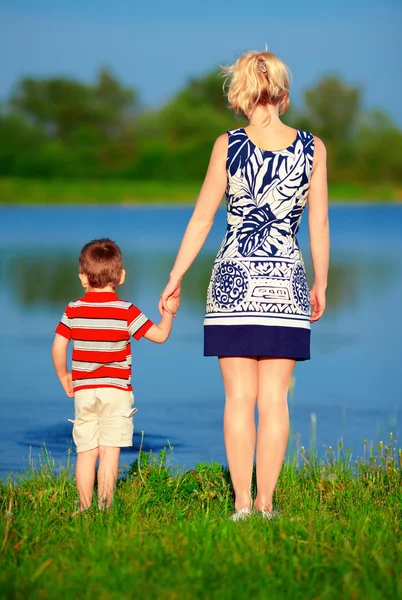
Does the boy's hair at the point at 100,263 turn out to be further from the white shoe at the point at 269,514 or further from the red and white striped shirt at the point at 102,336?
the white shoe at the point at 269,514

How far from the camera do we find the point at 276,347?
4.88 metres

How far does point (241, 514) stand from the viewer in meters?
4.82

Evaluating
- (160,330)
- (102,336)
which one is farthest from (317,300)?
(102,336)

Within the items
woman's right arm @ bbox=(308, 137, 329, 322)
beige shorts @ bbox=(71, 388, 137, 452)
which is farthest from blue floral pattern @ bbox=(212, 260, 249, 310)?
beige shorts @ bbox=(71, 388, 137, 452)

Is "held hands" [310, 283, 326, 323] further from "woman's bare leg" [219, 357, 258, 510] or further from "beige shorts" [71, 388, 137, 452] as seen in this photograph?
"beige shorts" [71, 388, 137, 452]

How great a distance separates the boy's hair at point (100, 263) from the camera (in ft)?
16.5

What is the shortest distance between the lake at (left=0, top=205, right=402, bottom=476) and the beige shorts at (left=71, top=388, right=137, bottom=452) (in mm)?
1260

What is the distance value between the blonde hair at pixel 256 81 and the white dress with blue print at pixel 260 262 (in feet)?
0.47

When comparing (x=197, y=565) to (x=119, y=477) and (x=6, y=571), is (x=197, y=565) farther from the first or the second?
(x=119, y=477)

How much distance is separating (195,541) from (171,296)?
1.22 metres

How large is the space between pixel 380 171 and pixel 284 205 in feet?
217

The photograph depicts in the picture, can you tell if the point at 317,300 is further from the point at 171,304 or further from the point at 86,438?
the point at 86,438

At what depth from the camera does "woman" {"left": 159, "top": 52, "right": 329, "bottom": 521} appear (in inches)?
193

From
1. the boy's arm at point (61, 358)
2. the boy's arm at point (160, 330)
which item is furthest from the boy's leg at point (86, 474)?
the boy's arm at point (160, 330)
